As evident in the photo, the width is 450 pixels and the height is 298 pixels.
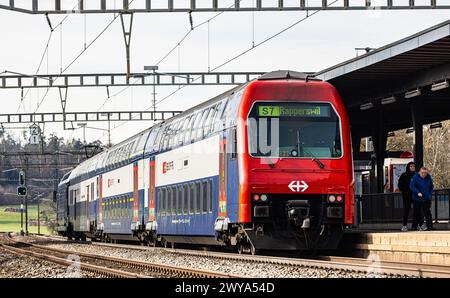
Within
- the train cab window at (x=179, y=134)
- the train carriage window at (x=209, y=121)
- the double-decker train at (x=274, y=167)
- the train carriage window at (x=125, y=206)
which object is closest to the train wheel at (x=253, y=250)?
the double-decker train at (x=274, y=167)

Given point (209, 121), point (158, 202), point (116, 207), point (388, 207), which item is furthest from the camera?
point (116, 207)

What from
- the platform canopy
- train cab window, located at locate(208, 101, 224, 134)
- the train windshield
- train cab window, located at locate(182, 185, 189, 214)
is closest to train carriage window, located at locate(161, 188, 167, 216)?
train cab window, located at locate(182, 185, 189, 214)

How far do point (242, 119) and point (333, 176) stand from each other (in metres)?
2.23

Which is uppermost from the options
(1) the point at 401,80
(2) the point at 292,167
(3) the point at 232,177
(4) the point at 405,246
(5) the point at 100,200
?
(1) the point at 401,80

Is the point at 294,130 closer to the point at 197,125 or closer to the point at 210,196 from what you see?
the point at 210,196

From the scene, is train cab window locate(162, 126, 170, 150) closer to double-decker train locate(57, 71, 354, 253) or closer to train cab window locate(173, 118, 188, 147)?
train cab window locate(173, 118, 188, 147)

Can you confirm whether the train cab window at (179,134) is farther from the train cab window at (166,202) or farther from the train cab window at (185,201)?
the train cab window at (166,202)

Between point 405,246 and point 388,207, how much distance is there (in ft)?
26.5

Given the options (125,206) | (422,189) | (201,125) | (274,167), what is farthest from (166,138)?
(422,189)

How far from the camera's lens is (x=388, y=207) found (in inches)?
1128

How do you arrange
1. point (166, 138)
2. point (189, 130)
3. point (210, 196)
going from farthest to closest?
1. point (166, 138)
2. point (189, 130)
3. point (210, 196)

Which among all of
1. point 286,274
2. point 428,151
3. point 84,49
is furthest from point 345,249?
point 428,151
